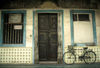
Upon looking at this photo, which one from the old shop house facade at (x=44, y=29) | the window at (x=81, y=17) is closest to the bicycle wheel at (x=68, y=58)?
the old shop house facade at (x=44, y=29)

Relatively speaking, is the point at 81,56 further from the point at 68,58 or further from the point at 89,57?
the point at 68,58

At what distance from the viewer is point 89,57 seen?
7273 millimetres

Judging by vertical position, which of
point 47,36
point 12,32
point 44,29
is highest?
point 44,29

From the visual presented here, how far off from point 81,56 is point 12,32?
5.05m

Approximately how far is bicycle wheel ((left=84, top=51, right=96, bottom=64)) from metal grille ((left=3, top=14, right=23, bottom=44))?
459 cm

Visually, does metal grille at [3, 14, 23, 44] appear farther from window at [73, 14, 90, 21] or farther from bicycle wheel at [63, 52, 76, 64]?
window at [73, 14, 90, 21]

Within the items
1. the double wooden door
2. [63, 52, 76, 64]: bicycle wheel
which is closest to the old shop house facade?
the double wooden door

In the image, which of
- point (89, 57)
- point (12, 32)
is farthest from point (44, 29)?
point (89, 57)

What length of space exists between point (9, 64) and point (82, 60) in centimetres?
492

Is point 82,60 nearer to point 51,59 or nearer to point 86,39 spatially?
point 86,39

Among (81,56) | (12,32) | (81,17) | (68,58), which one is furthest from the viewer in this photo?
(81,17)

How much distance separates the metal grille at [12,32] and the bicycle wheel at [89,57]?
4585 millimetres

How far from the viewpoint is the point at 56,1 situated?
7.70 metres

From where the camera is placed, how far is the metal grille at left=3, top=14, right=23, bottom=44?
763 centimetres
